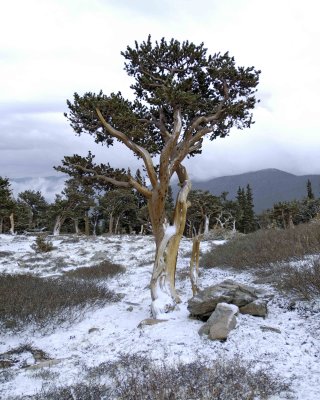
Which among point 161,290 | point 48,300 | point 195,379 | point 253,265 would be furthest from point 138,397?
point 253,265

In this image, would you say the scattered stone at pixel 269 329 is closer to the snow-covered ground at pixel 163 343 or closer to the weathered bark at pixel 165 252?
the snow-covered ground at pixel 163 343

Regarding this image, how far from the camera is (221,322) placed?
740 cm

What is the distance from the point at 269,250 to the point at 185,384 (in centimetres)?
1052

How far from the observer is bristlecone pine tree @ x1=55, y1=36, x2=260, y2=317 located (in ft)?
33.7

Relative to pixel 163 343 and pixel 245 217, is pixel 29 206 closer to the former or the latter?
pixel 245 217

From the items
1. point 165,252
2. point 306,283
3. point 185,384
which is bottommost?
point 185,384

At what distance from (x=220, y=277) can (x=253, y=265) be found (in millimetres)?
1430

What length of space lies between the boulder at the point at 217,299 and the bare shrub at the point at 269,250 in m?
5.10

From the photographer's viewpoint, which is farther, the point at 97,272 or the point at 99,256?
the point at 99,256

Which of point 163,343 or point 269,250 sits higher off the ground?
point 269,250

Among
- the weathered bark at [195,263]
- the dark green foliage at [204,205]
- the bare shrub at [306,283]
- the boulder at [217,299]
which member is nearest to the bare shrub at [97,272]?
the weathered bark at [195,263]

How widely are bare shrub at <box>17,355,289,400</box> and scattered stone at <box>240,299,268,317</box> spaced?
8.47 feet

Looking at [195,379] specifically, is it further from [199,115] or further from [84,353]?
[199,115]

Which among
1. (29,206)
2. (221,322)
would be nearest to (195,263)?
(221,322)
